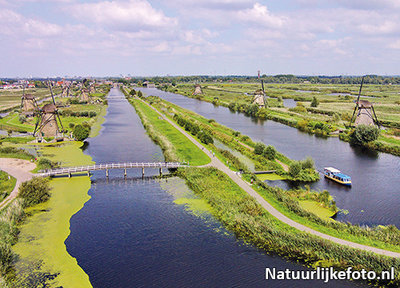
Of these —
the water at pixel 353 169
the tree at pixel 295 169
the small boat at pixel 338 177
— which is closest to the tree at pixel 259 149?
the water at pixel 353 169

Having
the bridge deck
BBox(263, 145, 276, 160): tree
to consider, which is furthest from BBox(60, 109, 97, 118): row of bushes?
BBox(263, 145, 276, 160): tree

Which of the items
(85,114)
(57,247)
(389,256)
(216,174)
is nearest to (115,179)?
(216,174)

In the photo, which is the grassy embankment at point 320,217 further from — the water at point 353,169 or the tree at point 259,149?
the tree at point 259,149

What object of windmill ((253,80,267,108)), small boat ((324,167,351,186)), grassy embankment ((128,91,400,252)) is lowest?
grassy embankment ((128,91,400,252))

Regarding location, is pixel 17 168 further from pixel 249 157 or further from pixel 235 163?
pixel 249 157

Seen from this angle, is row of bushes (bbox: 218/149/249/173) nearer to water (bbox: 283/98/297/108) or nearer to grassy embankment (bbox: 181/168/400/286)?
grassy embankment (bbox: 181/168/400/286)
